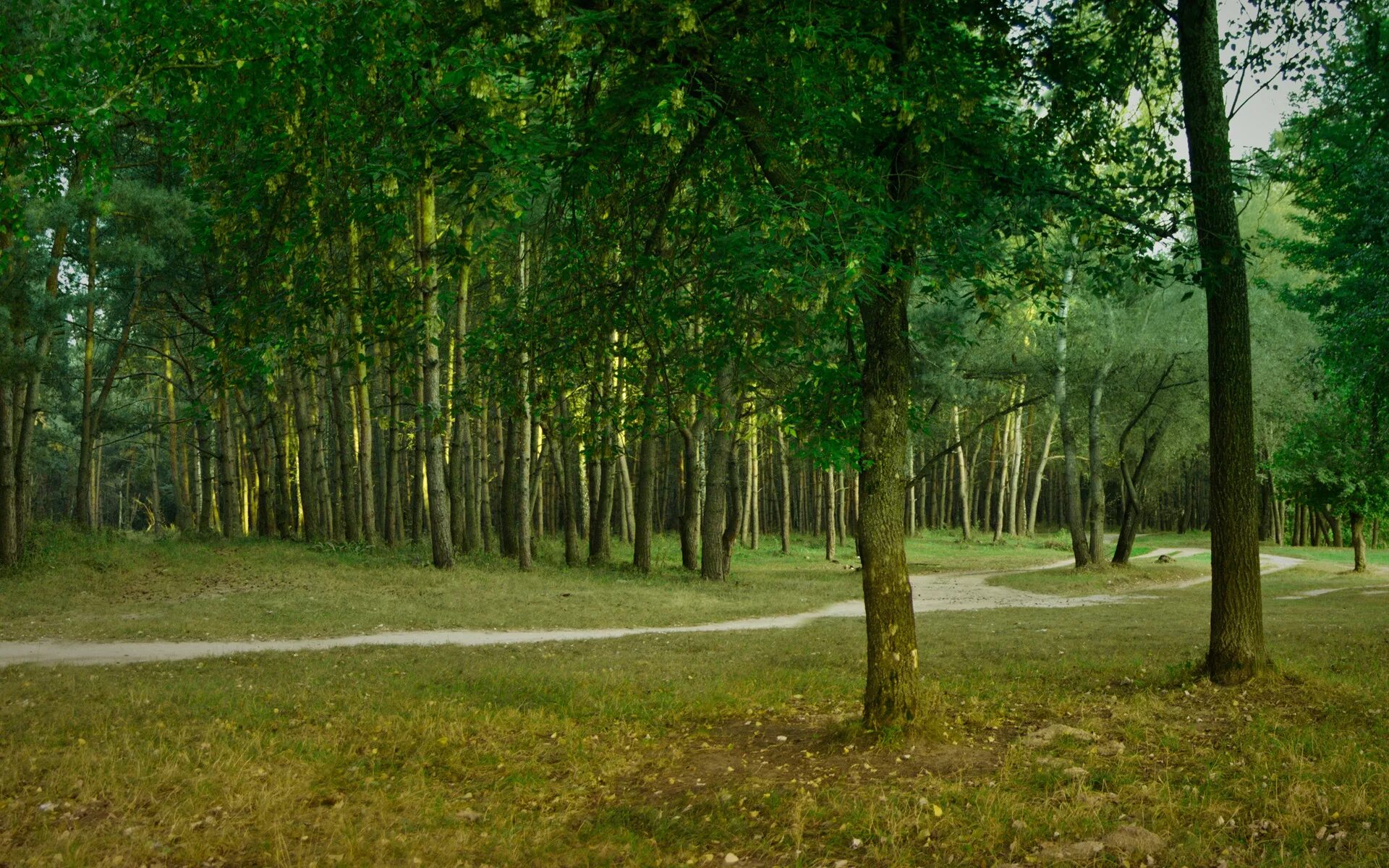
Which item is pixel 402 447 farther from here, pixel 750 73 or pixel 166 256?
pixel 750 73

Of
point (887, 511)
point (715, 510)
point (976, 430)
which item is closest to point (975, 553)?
point (715, 510)

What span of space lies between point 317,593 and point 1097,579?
66.8 feet

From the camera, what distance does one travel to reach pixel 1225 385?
934 centimetres

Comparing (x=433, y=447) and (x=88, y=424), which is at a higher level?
(x=88, y=424)

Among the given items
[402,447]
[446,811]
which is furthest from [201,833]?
[402,447]

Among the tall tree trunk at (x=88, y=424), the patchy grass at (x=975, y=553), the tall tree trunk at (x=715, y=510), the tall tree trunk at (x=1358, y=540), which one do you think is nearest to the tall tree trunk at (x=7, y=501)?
the tall tree trunk at (x=88, y=424)

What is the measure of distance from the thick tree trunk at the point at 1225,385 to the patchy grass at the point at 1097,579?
16680mm

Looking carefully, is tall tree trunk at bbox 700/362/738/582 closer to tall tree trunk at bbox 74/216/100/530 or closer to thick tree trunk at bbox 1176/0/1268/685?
tall tree trunk at bbox 74/216/100/530

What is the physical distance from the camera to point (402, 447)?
31.3 metres

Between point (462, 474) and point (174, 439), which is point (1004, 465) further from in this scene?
point (174, 439)

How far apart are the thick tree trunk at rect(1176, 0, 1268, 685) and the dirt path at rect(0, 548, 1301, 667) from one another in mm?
9085

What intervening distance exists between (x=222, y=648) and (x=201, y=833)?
8959mm

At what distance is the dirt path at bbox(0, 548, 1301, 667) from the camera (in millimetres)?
13172

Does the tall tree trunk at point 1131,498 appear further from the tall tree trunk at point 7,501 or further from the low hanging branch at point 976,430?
the tall tree trunk at point 7,501
